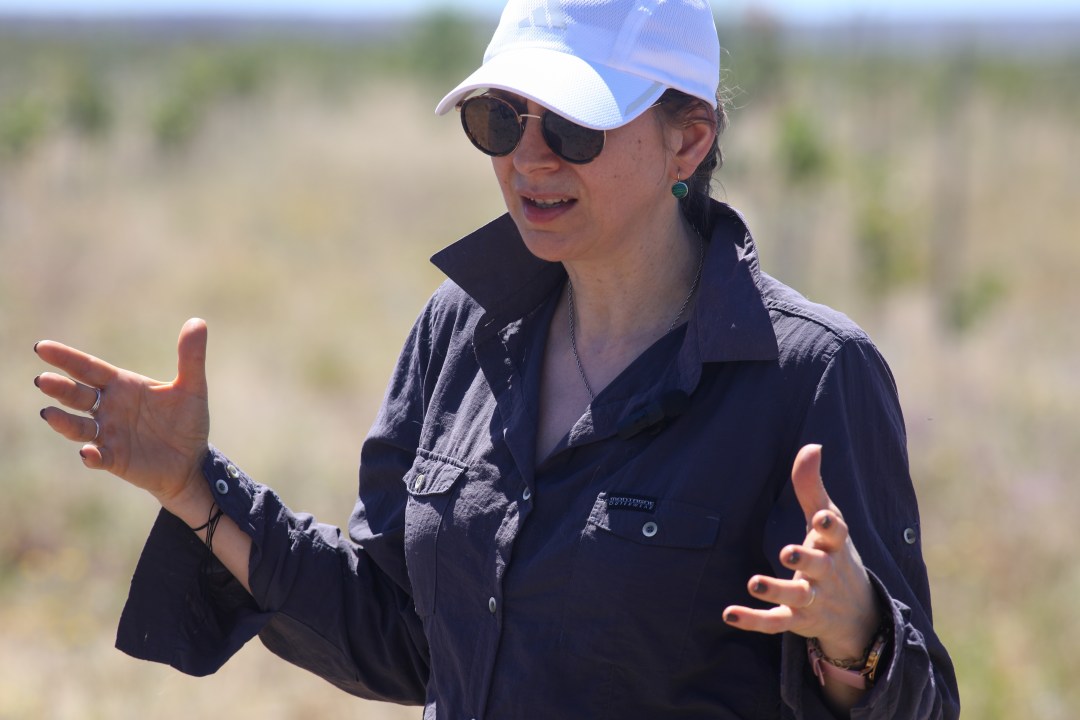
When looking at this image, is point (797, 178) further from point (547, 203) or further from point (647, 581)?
point (647, 581)

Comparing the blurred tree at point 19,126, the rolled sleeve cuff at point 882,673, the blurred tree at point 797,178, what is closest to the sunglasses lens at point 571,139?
the rolled sleeve cuff at point 882,673

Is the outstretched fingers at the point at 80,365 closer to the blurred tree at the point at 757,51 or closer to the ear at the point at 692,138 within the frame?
the ear at the point at 692,138

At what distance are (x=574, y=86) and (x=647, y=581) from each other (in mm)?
682

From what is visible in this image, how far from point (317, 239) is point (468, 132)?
12.9m

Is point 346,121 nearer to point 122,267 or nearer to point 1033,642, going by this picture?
point 122,267

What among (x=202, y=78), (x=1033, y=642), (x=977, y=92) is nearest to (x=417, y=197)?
(x=202, y=78)

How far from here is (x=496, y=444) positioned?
1.78 meters

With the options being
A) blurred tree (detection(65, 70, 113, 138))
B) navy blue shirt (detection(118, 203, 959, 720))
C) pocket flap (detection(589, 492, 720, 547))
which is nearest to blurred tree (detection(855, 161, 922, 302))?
navy blue shirt (detection(118, 203, 959, 720))

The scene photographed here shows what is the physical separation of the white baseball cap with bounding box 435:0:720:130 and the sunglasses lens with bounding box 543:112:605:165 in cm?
3

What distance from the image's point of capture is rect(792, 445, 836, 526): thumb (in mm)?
1326

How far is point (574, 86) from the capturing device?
163 cm

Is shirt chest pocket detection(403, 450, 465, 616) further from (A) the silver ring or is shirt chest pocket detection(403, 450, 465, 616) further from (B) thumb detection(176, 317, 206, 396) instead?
(A) the silver ring

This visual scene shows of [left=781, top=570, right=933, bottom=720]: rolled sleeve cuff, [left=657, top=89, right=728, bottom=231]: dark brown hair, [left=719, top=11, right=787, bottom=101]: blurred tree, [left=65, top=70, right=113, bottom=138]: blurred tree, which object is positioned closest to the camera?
[left=781, top=570, right=933, bottom=720]: rolled sleeve cuff

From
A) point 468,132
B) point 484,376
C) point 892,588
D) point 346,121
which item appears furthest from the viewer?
point 346,121
